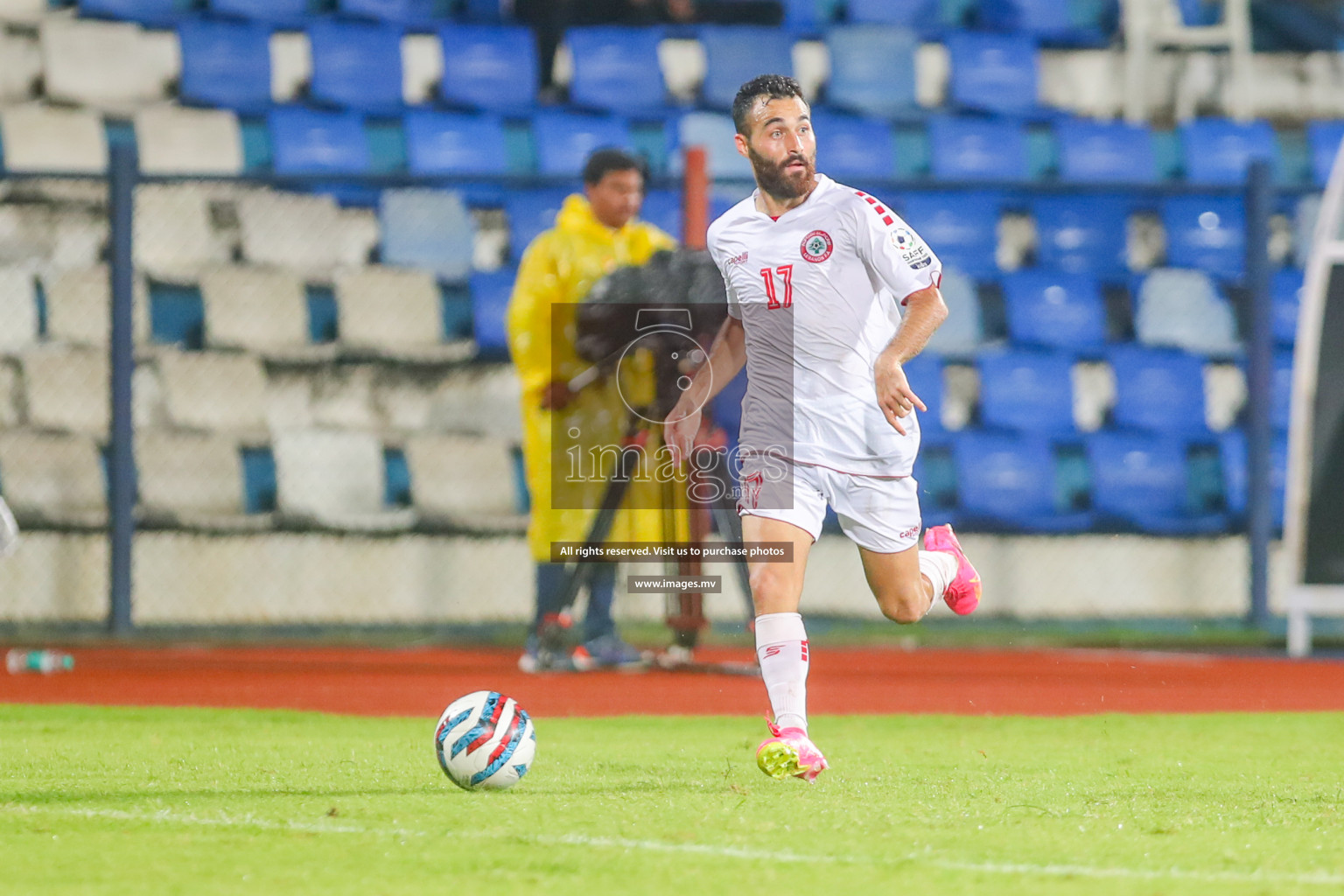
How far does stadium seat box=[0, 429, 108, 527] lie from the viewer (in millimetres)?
10375

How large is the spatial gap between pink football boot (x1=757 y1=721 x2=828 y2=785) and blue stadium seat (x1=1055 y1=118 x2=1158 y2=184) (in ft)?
28.5

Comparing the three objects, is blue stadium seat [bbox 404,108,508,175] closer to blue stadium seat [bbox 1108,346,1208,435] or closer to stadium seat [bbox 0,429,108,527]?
stadium seat [bbox 0,429,108,527]

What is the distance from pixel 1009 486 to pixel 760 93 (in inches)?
259

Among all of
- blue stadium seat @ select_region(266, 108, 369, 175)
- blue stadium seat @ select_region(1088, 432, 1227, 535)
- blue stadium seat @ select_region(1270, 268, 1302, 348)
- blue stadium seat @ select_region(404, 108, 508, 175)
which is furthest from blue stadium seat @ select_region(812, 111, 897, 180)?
blue stadium seat @ select_region(266, 108, 369, 175)

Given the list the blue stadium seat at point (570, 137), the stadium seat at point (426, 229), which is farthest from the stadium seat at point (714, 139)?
the stadium seat at point (426, 229)

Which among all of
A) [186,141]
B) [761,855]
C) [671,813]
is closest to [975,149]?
[186,141]

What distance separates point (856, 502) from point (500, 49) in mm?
8052

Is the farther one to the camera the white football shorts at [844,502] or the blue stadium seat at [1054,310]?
the blue stadium seat at [1054,310]

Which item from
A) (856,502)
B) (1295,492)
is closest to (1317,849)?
(856,502)

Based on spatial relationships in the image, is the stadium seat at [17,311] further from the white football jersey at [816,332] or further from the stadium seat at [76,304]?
the white football jersey at [816,332]

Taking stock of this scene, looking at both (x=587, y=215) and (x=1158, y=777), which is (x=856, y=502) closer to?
(x=1158, y=777)

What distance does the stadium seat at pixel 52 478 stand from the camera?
408 inches

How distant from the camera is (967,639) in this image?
10773mm

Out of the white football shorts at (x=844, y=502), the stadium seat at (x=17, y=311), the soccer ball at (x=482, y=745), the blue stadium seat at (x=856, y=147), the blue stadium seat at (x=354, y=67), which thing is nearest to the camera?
the soccer ball at (x=482, y=745)
